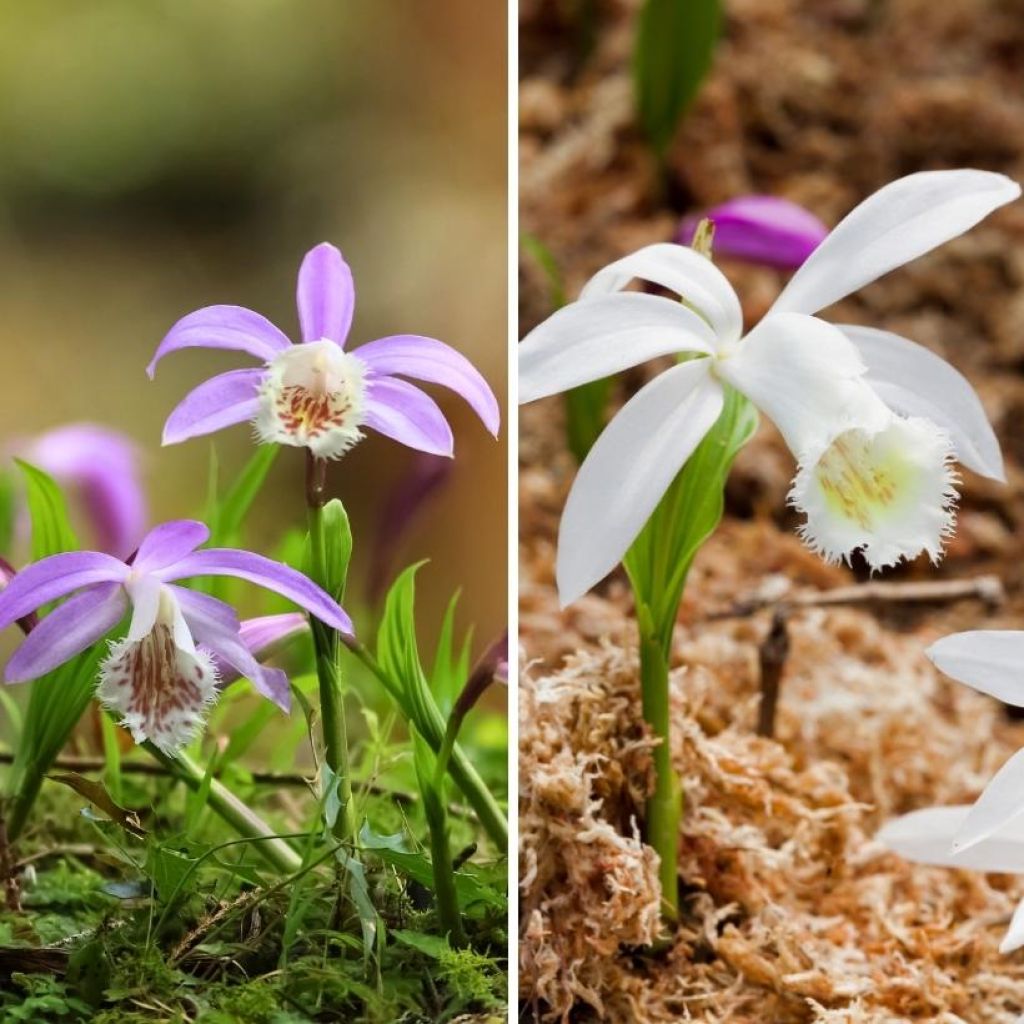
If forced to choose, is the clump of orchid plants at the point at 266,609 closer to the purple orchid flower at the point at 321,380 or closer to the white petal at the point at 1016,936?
the purple orchid flower at the point at 321,380

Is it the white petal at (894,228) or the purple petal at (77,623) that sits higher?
the white petal at (894,228)

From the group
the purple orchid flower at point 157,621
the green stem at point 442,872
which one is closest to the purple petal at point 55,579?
the purple orchid flower at point 157,621

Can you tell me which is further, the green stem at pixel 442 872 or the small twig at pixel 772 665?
the small twig at pixel 772 665

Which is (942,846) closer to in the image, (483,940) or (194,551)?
(483,940)

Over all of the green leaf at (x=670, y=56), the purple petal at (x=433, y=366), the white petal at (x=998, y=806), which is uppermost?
the green leaf at (x=670, y=56)

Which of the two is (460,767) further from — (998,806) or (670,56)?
(670,56)

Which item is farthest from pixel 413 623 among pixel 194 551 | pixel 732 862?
pixel 732 862

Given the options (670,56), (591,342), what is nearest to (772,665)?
(591,342)

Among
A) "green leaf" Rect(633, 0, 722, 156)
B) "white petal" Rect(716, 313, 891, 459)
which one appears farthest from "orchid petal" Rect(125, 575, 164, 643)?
"green leaf" Rect(633, 0, 722, 156)
